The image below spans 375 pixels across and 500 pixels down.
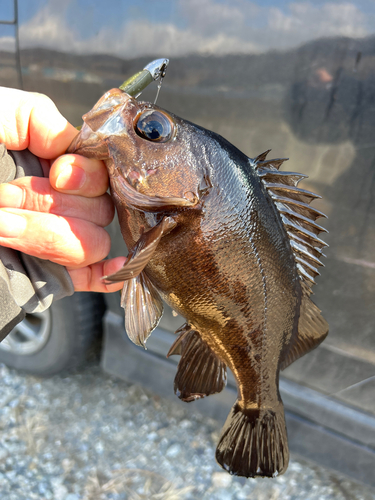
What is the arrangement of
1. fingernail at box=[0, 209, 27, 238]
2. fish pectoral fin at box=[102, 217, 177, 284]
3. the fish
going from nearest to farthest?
1. fish pectoral fin at box=[102, 217, 177, 284]
2. the fish
3. fingernail at box=[0, 209, 27, 238]

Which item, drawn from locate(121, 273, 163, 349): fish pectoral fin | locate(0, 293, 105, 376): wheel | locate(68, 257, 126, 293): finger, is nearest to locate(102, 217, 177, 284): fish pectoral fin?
locate(121, 273, 163, 349): fish pectoral fin

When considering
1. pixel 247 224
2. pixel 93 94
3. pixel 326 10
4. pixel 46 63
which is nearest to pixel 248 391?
pixel 247 224

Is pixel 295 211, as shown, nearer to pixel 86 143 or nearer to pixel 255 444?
pixel 86 143

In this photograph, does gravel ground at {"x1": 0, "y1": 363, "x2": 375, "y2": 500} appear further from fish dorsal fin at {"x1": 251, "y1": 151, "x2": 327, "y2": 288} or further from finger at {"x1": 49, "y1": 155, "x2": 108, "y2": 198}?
finger at {"x1": 49, "y1": 155, "x2": 108, "y2": 198}

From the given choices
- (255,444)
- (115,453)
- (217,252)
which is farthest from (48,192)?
(115,453)

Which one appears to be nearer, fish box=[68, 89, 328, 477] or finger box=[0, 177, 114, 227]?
fish box=[68, 89, 328, 477]

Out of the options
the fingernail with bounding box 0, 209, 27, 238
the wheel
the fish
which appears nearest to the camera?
the fish

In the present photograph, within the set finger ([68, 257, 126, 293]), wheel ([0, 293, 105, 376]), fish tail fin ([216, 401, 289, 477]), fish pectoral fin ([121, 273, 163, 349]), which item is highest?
fish pectoral fin ([121, 273, 163, 349])
